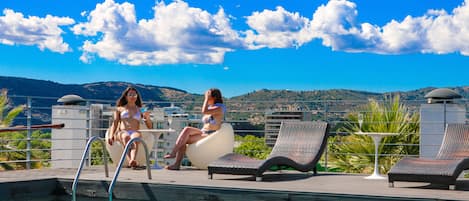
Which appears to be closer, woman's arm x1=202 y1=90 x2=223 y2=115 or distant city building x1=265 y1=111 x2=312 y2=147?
woman's arm x1=202 y1=90 x2=223 y2=115

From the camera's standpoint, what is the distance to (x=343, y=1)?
26.4m

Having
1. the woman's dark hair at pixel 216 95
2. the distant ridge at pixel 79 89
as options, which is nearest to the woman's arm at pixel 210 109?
the woman's dark hair at pixel 216 95

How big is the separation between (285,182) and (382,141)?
15.5 ft

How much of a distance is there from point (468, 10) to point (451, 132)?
21.6m

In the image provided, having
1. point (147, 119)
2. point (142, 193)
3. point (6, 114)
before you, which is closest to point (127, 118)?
point (147, 119)

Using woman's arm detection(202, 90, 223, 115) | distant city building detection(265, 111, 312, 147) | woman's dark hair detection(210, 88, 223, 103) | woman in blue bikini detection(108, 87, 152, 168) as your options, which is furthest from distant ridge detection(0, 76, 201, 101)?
woman's arm detection(202, 90, 223, 115)

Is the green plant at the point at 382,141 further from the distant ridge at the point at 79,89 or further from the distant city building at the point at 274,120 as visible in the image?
the distant ridge at the point at 79,89

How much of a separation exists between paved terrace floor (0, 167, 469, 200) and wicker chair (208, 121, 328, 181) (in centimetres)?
14

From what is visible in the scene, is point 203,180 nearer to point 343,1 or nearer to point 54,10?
point 343,1

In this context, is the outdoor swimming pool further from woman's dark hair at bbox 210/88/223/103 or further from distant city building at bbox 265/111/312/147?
distant city building at bbox 265/111/312/147

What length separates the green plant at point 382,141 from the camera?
448 inches

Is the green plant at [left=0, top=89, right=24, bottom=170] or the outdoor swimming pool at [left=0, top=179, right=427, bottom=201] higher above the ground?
the green plant at [left=0, top=89, right=24, bottom=170]

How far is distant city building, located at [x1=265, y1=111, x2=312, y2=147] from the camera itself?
395 inches

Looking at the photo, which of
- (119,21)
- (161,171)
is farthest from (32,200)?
(119,21)
